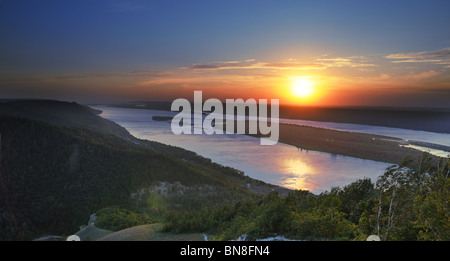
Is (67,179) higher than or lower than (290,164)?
higher

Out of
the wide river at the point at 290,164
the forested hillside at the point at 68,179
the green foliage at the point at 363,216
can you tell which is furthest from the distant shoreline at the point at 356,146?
the green foliage at the point at 363,216

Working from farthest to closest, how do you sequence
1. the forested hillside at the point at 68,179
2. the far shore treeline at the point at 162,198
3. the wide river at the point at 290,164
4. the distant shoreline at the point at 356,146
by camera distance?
the distant shoreline at the point at 356,146 → the wide river at the point at 290,164 → the forested hillside at the point at 68,179 → the far shore treeline at the point at 162,198

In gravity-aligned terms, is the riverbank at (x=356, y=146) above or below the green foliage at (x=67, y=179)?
below

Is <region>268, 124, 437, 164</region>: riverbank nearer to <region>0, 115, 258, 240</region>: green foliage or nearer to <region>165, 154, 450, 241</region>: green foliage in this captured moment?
<region>0, 115, 258, 240</region>: green foliage

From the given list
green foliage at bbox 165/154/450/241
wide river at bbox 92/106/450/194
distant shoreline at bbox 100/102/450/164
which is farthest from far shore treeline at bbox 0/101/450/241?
distant shoreline at bbox 100/102/450/164

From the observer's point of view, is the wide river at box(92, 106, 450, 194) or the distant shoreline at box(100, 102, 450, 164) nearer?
the wide river at box(92, 106, 450, 194)

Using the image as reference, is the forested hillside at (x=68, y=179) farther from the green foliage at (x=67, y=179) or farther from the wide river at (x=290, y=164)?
the wide river at (x=290, y=164)

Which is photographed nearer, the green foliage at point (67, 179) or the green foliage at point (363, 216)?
the green foliage at point (363, 216)

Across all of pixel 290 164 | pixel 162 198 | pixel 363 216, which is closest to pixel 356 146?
pixel 290 164

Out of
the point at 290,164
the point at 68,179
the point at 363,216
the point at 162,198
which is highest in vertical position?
the point at 363,216

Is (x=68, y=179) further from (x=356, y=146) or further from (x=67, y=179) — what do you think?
(x=356, y=146)

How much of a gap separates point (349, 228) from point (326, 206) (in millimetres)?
2260

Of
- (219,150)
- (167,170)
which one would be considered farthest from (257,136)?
(167,170)
